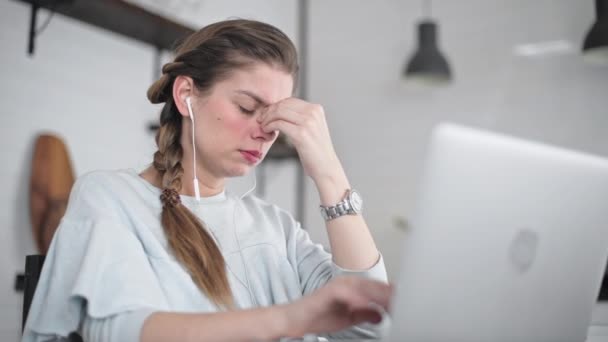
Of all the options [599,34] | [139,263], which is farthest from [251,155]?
[599,34]

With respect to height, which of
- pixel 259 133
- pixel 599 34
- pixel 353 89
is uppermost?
pixel 599 34

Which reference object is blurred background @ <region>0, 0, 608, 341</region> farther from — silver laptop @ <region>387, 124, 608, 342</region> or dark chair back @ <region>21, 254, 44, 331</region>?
silver laptop @ <region>387, 124, 608, 342</region>

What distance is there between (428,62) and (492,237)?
2062 mm

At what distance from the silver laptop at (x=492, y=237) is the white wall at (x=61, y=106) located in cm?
Answer: 144

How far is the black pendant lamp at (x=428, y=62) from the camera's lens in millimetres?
2541

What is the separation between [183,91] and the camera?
1.14m

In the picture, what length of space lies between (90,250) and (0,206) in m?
1.09

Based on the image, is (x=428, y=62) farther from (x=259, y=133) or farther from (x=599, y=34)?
(x=259, y=133)

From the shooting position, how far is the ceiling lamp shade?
254cm

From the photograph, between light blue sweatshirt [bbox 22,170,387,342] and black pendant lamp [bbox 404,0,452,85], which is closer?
light blue sweatshirt [bbox 22,170,387,342]

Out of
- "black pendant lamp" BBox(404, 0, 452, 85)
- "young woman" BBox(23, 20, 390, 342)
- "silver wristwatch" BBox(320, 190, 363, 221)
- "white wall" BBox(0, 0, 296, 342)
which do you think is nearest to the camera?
"young woman" BBox(23, 20, 390, 342)

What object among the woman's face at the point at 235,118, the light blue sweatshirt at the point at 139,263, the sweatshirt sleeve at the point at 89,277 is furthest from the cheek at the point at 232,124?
the sweatshirt sleeve at the point at 89,277

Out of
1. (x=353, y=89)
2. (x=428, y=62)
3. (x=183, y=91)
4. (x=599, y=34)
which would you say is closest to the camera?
(x=183, y=91)

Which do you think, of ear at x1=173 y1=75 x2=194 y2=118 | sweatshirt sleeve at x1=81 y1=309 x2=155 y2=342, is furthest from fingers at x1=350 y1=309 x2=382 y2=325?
ear at x1=173 y1=75 x2=194 y2=118
